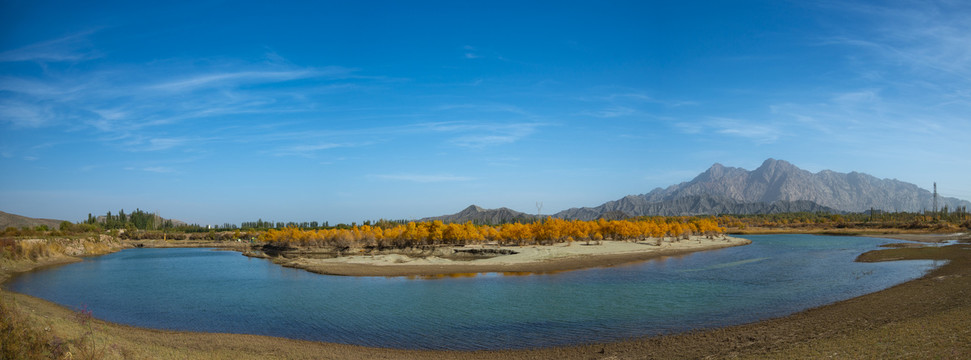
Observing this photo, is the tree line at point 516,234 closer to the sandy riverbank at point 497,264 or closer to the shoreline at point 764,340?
the sandy riverbank at point 497,264

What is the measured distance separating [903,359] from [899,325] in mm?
5644

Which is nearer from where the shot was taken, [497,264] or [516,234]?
[497,264]

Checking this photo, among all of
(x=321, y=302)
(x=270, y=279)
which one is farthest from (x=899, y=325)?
(x=270, y=279)

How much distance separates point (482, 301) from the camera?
3148 centimetres

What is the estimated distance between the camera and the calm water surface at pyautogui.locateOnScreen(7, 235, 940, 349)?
75.9 feet

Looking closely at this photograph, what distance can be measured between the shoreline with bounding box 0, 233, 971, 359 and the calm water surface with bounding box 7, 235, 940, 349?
1.58m

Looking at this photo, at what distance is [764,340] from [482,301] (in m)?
17.7

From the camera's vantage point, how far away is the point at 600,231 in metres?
106

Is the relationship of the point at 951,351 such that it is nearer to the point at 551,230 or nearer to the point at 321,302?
the point at 321,302

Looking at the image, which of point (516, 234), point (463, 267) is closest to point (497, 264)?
point (463, 267)

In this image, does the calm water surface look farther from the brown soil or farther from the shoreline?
the brown soil

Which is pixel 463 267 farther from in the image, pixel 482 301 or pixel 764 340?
pixel 764 340

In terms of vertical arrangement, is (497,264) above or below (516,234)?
below

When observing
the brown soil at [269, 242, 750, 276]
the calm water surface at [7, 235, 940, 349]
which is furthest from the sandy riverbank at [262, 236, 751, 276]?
the calm water surface at [7, 235, 940, 349]
